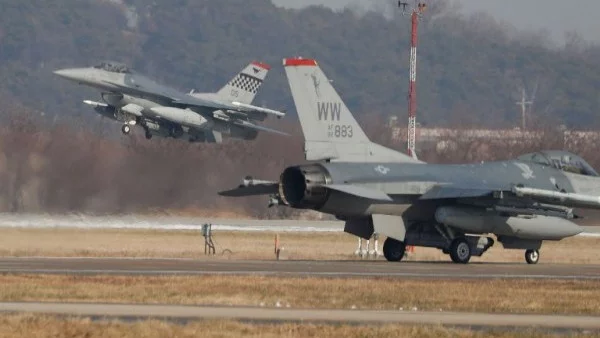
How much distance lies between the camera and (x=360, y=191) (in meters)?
32.4

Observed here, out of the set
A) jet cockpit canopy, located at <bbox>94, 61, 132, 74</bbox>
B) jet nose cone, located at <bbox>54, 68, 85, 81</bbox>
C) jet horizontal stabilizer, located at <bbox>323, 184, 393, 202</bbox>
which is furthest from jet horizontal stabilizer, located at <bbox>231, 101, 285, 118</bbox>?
jet horizontal stabilizer, located at <bbox>323, 184, 393, 202</bbox>

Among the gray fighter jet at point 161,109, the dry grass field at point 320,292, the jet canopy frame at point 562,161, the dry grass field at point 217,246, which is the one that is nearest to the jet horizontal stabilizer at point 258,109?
the gray fighter jet at point 161,109

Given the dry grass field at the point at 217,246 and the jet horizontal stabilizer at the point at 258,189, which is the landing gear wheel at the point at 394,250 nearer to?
the jet horizontal stabilizer at the point at 258,189

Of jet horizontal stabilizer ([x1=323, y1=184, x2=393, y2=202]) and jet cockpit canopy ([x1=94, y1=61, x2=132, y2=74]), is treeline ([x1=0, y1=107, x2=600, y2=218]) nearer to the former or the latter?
jet cockpit canopy ([x1=94, y1=61, x2=132, y2=74])

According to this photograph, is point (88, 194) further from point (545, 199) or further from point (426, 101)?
point (426, 101)

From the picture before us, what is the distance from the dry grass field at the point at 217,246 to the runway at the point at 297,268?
152 inches

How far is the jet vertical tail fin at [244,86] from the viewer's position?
64.4m

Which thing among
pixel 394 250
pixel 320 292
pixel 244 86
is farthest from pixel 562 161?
pixel 244 86

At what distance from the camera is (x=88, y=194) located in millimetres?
56906

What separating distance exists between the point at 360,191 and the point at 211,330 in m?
14.2

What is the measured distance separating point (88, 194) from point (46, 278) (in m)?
31.3

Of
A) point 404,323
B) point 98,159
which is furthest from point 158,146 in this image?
point 404,323

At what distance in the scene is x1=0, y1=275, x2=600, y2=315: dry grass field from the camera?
22.3 m

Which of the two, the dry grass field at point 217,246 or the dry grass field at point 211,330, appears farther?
the dry grass field at point 217,246
